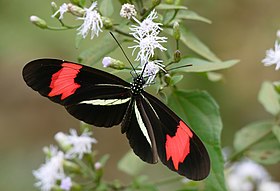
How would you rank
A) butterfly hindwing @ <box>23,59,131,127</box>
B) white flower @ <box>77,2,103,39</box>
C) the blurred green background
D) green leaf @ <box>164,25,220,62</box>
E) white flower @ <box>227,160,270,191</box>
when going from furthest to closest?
the blurred green background, white flower @ <box>227,160,270,191</box>, green leaf @ <box>164,25,220,62</box>, white flower @ <box>77,2,103,39</box>, butterfly hindwing @ <box>23,59,131,127</box>

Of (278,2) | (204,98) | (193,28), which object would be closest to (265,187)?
(204,98)

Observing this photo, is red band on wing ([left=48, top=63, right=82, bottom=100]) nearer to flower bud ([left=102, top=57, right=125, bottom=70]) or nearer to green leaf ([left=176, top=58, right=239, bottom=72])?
flower bud ([left=102, top=57, right=125, bottom=70])

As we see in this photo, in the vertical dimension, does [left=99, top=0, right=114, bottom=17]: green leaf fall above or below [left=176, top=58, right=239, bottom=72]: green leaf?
above

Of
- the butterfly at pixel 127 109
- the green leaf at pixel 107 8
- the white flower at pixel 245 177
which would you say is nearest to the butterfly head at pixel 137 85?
the butterfly at pixel 127 109

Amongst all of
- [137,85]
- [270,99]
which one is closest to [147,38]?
[137,85]

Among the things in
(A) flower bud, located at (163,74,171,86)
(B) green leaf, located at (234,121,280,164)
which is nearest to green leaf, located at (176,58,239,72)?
(A) flower bud, located at (163,74,171,86)

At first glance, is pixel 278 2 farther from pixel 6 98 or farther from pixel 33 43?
pixel 6 98

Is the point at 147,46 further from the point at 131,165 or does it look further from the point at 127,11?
the point at 131,165
